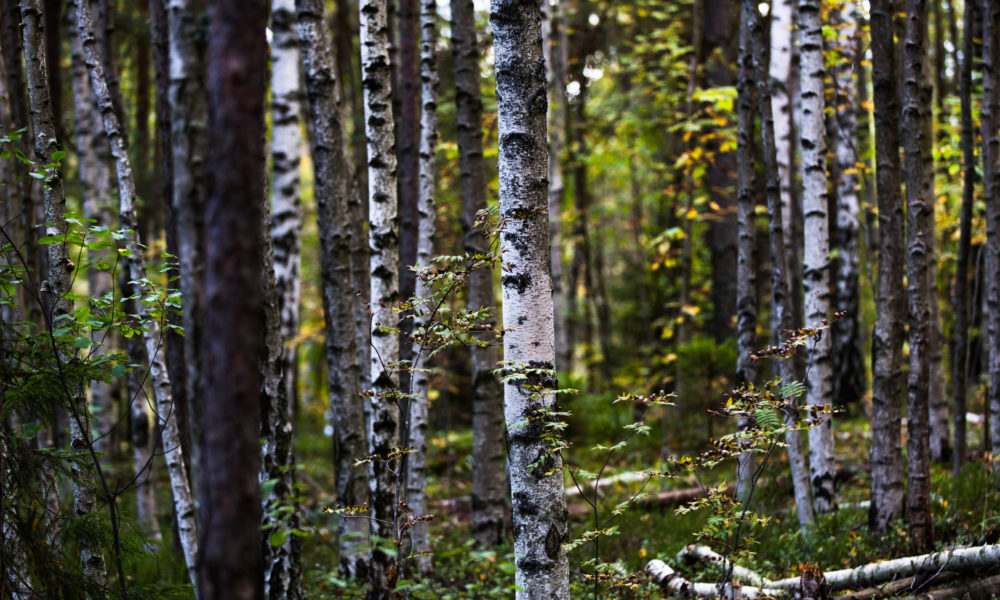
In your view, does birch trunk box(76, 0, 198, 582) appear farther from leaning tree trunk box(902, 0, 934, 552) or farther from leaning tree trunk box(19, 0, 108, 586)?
leaning tree trunk box(902, 0, 934, 552)

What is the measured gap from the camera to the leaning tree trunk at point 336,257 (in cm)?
609

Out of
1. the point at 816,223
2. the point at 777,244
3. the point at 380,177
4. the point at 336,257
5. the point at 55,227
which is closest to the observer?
the point at 55,227

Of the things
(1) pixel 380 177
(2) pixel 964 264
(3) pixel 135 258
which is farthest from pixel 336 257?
(2) pixel 964 264

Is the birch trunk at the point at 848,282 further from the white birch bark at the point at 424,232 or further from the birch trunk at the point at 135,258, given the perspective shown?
the birch trunk at the point at 135,258

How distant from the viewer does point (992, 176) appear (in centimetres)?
701

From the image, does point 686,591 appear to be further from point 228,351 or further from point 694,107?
point 694,107

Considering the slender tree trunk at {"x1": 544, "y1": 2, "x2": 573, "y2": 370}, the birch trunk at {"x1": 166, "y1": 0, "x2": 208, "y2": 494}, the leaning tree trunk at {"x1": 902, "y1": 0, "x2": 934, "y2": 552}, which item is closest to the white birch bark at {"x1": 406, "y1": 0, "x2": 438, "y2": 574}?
the leaning tree trunk at {"x1": 902, "y1": 0, "x2": 934, "y2": 552}

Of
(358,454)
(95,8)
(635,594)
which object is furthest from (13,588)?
(95,8)

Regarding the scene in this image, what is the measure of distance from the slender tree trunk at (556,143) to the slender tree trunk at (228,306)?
364 inches

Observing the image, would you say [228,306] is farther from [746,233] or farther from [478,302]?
[746,233]

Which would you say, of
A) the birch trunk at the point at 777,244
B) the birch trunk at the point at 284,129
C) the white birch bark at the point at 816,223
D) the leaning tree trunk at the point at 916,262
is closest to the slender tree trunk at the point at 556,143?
the birch trunk at the point at 777,244

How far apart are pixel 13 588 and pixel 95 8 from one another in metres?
8.93

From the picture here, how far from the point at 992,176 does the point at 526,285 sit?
5556 mm

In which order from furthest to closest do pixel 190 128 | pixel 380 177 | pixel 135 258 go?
1. pixel 380 177
2. pixel 135 258
3. pixel 190 128
